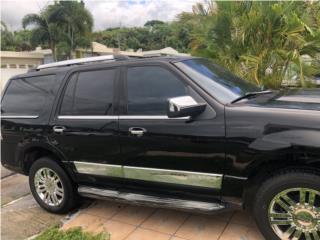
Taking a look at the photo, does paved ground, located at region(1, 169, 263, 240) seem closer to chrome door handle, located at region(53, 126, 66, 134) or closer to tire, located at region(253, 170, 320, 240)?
tire, located at region(253, 170, 320, 240)

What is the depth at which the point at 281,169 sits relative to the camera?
10.1 feet

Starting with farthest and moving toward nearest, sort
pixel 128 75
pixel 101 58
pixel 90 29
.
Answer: pixel 90 29 < pixel 101 58 < pixel 128 75

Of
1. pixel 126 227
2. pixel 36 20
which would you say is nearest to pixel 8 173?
pixel 126 227

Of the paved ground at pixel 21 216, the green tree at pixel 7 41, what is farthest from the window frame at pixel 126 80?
the green tree at pixel 7 41

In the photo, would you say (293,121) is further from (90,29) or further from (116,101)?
(90,29)

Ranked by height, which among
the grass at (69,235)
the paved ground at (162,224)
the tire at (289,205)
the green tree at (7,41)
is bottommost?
the grass at (69,235)

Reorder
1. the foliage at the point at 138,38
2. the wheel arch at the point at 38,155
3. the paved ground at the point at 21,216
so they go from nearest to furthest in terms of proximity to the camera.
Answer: the paved ground at the point at 21,216 < the wheel arch at the point at 38,155 < the foliage at the point at 138,38

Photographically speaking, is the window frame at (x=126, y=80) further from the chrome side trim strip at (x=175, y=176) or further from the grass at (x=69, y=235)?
the grass at (x=69, y=235)

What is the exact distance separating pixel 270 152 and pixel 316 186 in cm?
45

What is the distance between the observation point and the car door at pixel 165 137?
3.30m

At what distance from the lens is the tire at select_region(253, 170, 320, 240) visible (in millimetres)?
2926

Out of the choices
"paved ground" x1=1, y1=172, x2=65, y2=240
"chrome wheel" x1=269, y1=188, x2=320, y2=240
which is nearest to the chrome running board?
"chrome wheel" x1=269, y1=188, x2=320, y2=240

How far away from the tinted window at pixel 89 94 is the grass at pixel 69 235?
1.38 m

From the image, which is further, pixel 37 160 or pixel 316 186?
pixel 37 160
